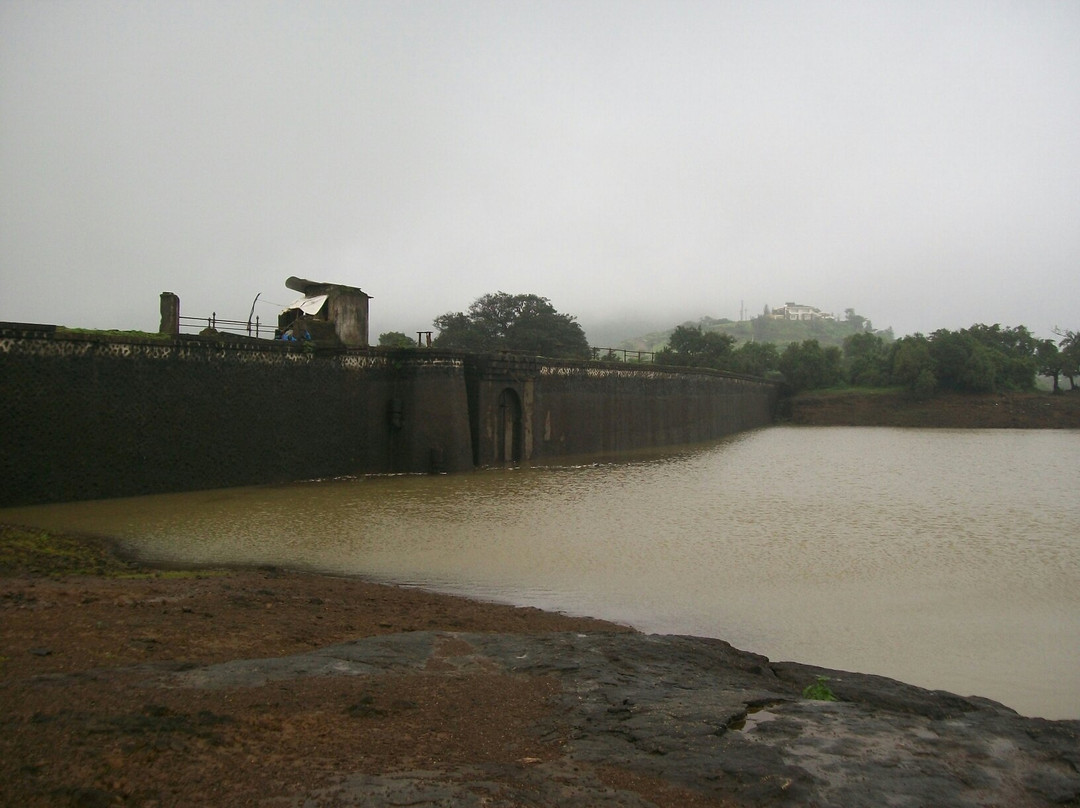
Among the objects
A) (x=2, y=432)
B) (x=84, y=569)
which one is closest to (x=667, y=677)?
(x=84, y=569)

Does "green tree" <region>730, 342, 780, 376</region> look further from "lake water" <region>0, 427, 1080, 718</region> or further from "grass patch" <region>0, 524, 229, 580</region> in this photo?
"grass patch" <region>0, 524, 229, 580</region>

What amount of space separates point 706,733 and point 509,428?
19990mm

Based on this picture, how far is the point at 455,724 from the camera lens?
190 inches

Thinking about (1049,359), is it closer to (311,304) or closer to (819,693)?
(311,304)

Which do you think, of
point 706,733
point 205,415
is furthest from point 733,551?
point 205,415

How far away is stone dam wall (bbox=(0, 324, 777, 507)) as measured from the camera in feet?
48.6

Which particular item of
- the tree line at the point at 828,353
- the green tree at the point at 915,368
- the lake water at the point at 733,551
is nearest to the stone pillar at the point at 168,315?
the lake water at the point at 733,551

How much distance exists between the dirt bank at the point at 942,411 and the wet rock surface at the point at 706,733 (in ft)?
172

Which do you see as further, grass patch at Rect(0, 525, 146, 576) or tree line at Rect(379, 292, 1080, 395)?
tree line at Rect(379, 292, 1080, 395)

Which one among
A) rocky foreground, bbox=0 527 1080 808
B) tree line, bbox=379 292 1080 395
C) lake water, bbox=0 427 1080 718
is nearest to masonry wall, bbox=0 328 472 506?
lake water, bbox=0 427 1080 718

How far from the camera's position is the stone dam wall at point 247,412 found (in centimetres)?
1481

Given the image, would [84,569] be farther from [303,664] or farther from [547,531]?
[547,531]

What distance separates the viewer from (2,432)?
14289 millimetres

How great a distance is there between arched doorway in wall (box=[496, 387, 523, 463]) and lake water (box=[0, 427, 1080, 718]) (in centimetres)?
228
